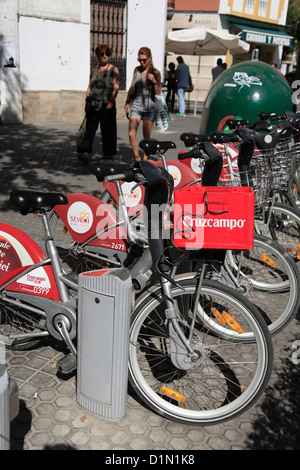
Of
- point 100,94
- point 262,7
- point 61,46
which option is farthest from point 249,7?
point 100,94

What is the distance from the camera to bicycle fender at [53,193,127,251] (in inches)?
166

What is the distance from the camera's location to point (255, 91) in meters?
7.48

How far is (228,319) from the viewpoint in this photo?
3186 millimetres

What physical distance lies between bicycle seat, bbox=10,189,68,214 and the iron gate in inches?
507

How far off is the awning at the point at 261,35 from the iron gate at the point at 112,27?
14.0 m

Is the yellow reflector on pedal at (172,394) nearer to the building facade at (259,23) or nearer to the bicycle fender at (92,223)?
the bicycle fender at (92,223)

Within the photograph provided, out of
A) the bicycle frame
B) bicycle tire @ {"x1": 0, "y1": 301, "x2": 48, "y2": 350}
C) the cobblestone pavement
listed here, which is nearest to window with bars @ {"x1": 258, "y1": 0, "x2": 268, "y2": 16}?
the cobblestone pavement

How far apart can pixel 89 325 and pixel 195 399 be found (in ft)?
2.83

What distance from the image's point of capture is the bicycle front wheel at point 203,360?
2.70m

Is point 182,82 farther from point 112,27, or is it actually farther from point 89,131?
point 89,131

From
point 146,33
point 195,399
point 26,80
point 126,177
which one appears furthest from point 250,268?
point 146,33

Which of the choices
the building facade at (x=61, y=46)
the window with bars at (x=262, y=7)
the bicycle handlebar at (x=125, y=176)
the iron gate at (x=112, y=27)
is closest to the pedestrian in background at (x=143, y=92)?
the bicycle handlebar at (x=125, y=176)

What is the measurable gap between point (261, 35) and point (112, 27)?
55.8 feet

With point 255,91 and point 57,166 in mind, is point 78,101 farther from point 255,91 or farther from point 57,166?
point 255,91
